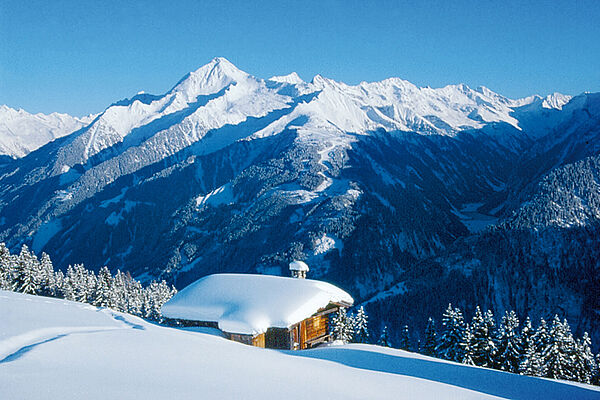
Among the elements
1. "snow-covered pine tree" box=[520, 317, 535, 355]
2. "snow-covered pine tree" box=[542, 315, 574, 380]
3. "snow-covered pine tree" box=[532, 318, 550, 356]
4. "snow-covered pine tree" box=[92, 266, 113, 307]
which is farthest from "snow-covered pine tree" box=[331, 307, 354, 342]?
"snow-covered pine tree" box=[92, 266, 113, 307]

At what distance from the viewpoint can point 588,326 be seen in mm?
79562

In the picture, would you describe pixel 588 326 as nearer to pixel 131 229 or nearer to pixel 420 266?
pixel 420 266

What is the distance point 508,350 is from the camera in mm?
34188

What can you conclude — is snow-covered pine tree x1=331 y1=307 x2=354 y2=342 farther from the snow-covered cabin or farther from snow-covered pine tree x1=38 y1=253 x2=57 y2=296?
snow-covered pine tree x1=38 y1=253 x2=57 y2=296

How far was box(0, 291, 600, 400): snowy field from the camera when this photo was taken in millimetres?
8844

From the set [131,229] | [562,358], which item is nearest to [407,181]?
[131,229]

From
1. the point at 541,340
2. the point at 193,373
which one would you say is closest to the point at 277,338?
the point at 193,373

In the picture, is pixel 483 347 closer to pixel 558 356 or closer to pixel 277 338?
pixel 558 356

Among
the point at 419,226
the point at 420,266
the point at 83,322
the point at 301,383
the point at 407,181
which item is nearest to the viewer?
the point at 301,383

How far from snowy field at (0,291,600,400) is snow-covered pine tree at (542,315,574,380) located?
1908 cm

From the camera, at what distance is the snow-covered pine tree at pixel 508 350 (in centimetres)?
3391

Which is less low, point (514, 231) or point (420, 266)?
point (514, 231)

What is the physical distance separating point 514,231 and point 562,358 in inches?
3028

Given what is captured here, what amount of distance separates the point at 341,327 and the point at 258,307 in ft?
70.9
